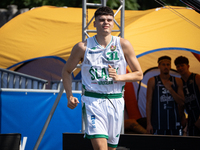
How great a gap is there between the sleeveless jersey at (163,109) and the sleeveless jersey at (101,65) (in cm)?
356

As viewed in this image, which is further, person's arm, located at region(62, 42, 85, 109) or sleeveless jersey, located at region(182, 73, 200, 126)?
sleeveless jersey, located at region(182, 73, 200, 126)

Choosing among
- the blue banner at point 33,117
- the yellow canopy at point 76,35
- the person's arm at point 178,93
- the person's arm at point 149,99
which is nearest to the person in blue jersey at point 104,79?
the blue banner at point 33,117

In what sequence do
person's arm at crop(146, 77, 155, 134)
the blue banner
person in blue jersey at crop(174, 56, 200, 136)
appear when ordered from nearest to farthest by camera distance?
the blue banner, person's arm at crop(146, 77, 155, 134), person in blue jersey at crop(174, 56, 200, 136)

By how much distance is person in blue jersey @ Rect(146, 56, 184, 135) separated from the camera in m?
6.50

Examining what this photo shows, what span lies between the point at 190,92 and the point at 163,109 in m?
0.63

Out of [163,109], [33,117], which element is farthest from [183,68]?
[33,117]

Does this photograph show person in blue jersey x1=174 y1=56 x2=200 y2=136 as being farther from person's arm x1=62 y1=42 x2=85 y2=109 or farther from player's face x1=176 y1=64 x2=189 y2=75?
person's arm x1=62 y1=42 x2=85 y2=109

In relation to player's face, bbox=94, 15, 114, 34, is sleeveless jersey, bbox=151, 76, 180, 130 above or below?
below

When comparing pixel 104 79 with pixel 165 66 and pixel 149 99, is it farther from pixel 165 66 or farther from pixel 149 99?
pixel 165 66

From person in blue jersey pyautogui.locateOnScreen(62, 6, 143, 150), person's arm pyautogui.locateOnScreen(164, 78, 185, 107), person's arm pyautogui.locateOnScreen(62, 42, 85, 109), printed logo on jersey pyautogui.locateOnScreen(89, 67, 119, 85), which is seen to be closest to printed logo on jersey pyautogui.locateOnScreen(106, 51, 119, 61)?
person in blue jersey pyautogui.locateOnScreen(62, 6, 143, 150)

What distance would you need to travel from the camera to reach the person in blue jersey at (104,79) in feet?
9.91

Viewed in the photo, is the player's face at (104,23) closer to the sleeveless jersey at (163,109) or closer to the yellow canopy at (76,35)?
the sleeveless jersey at (163,109)

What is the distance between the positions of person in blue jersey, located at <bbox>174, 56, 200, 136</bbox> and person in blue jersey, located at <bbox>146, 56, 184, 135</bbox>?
0.37ft

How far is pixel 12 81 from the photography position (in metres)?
6.81
